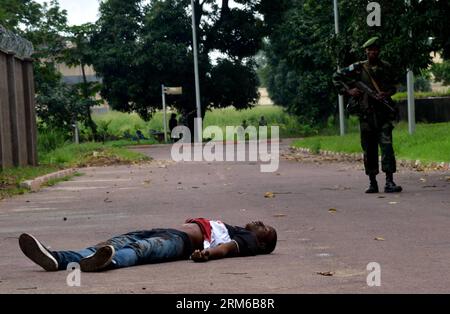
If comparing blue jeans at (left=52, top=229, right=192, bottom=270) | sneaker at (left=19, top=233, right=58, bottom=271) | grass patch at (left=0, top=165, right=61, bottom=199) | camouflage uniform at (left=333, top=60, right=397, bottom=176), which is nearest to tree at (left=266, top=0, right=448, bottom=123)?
camouflage uniform at (left=333, top=60, right=397, bottom=176)

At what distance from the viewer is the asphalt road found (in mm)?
8625

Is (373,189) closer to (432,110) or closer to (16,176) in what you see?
(16,176)

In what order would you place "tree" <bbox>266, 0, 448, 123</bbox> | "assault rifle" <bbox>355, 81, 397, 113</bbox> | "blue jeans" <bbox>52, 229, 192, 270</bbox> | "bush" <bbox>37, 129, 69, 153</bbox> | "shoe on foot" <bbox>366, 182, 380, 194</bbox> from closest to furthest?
"blue jeans" <bbox>52, 229, 192, 270</bbox> < "assault rifle" <bbox>355, 81, 397, 113</bbox> < "shoe on foot" <bbox>366, 182, 380, 194</bbox> < "tree" <bbox>266, 0, 448, 123</bbox> < "bush" <bbox>37, 129, 69, 153</bbox>

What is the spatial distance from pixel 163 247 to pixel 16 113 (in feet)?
62.0

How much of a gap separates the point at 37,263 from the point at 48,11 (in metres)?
51.5

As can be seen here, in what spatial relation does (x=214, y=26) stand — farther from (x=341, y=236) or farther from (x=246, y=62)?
(x=341, y=236)

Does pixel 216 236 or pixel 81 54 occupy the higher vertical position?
pixel 81 54

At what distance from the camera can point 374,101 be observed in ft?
58.7

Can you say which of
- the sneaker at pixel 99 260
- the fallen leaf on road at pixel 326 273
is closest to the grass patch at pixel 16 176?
the sneaker at pixel 99 260

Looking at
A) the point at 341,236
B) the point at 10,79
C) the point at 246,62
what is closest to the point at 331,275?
the point at 341,236

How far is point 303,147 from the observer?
40688 mm

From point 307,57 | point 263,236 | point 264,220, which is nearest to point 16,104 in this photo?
point 264,220

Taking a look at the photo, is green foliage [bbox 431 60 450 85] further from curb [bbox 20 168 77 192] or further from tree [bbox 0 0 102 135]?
curb [bbox 20 168 77 192]

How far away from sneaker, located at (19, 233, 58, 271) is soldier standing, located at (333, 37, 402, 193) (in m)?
9.25
